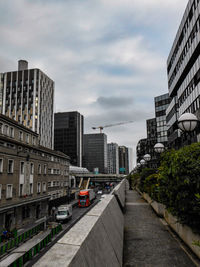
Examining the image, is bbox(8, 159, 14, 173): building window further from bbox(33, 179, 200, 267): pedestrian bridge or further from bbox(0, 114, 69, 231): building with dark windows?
bbox(33, 179, 200, 267): pedestrian bridge

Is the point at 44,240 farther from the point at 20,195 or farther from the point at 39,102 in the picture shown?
the point at 39,102

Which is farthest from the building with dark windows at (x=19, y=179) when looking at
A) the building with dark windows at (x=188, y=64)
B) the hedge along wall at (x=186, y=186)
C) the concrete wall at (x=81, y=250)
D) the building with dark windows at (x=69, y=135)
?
the building with dark windows at (x=69, y=135)

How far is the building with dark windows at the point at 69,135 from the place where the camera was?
16338cm

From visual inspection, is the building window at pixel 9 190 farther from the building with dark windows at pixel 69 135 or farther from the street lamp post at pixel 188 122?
the building with dark windows at pixel 69 135

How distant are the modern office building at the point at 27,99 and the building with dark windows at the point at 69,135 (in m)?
57.0

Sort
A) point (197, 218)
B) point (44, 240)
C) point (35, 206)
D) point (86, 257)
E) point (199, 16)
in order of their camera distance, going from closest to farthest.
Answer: point (86, 257), point (197, 218), point (44, 240), point (199, 16), point (35, 206)

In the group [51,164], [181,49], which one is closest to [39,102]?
[51,164]

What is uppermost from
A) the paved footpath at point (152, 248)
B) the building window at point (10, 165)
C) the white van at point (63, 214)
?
the building window at point (10, 165)

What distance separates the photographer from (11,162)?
29688 mm

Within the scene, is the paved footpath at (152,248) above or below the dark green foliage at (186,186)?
below

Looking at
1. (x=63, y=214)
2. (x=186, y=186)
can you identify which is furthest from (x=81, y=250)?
(x=63, y=214)

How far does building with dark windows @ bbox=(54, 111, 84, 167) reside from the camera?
163 m

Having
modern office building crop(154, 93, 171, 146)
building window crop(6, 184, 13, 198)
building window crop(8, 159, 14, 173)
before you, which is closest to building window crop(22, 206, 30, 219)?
building window crop(6, 184, 13, 198)

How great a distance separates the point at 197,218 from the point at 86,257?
17.1ft
